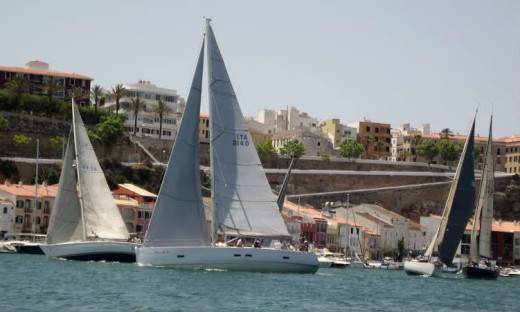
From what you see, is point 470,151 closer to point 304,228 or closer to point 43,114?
point 304,228

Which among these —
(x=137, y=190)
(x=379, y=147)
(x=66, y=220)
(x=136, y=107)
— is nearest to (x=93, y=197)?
(x=66, y=220)

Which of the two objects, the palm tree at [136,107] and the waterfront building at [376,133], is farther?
the waterfront building at [376,133]

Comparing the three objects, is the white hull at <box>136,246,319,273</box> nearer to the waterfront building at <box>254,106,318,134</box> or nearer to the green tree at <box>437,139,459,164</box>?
the green tree at <box>437,139,459,164</box>

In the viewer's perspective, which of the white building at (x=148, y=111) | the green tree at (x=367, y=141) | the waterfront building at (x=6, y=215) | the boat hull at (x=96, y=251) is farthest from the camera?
the green tree at (x=367, y=141)

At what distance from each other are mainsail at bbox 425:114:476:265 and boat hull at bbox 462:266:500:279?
267 cm

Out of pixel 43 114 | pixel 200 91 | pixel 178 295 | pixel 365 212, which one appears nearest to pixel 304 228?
pixel 365 212

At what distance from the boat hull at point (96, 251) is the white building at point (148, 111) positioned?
68086 mm

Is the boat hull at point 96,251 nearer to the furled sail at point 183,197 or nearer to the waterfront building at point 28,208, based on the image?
the furled sail at point 183,197

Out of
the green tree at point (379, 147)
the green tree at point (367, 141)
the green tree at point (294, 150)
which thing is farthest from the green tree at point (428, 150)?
the green tree at point (294, 150)

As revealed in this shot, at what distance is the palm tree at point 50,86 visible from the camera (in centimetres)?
11681

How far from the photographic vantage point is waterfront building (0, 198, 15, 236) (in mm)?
92375

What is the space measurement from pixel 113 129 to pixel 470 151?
4904 cm

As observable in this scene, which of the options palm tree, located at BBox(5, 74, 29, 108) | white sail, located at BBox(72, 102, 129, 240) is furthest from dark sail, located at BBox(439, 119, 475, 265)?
palm tree, located at BBox(5, 74, 29, 108)

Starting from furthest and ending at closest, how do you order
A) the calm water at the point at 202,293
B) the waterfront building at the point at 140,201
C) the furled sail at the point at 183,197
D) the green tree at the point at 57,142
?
the green tree at the point at 57,142, the waterfront building at the point at 140,201, the furled sail at the point at 183,197, the calm water at the point at 202,293
